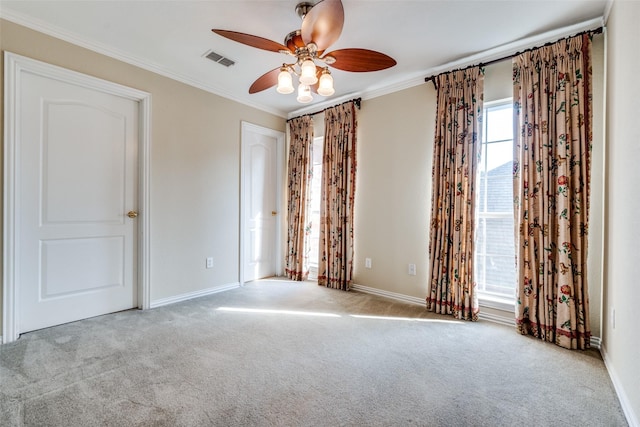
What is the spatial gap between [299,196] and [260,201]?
587 mm

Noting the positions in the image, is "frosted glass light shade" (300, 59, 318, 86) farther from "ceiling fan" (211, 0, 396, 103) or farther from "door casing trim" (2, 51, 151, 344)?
"door casing trim" (2, 51, 151, 344)

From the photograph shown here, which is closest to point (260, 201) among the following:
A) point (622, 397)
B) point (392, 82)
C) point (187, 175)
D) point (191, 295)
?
point (187, 175)

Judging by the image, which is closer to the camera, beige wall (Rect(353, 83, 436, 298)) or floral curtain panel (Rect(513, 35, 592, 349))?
floral curtain panel (Rect(513, 35, 592, 349))

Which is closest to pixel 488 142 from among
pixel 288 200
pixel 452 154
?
pixel 452 154

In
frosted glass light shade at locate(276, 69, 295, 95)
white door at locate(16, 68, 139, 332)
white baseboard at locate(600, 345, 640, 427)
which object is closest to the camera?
white baseboard at locate(600, 345, 640, 427)

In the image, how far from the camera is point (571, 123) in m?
2.20

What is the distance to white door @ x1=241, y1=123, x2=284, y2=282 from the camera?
404 cm

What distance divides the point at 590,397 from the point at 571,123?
1873 millimetres

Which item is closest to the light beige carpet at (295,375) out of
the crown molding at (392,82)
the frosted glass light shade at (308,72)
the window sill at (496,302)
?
the window sill at (496,302)

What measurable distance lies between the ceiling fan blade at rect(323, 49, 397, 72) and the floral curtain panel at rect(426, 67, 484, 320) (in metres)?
1.13

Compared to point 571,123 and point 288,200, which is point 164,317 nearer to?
point 288,200

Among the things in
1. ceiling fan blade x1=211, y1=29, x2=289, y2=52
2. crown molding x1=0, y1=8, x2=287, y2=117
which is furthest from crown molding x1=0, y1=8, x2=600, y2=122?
ceiling fan blade x1=211, y1=29, x2=289, y2=52

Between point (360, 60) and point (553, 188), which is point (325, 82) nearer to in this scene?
point (360, 60)

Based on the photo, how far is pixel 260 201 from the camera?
4254 mm
